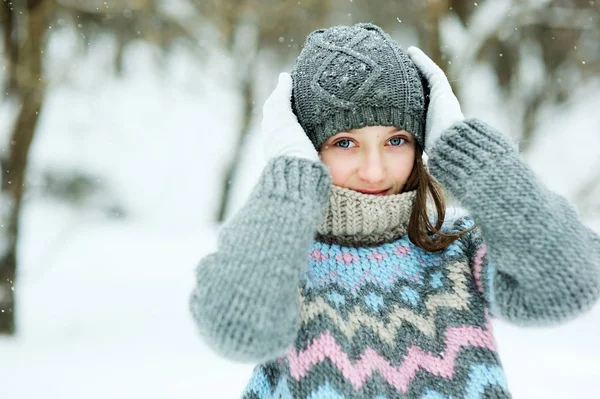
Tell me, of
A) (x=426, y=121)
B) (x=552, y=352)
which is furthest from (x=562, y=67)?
(x=426, y=121)

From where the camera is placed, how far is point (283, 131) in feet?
4.49

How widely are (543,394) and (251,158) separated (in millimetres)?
6467

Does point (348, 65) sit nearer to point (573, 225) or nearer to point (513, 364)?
point (573, 225)

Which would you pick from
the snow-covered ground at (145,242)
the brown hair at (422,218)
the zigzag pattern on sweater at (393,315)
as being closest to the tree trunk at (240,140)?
the snow-covered ground at (145,242)

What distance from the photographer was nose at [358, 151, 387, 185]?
1322 mm

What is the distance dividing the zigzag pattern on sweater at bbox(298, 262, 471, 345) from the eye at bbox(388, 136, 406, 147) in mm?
332

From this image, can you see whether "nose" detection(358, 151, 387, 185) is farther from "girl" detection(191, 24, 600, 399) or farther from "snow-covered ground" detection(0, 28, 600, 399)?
"snow-covered ground" detection(0, 28, 600, 399)

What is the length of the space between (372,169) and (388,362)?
43cm

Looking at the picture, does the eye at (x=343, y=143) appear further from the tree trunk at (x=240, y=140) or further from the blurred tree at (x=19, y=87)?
the tree trunk at (x=240, y=140)

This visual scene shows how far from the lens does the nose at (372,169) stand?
1.32 meters

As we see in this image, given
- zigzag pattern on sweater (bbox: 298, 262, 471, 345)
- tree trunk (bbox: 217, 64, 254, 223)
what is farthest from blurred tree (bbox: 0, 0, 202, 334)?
zigzag pattern on sweater (bbox: 298, 262, 471, 345)

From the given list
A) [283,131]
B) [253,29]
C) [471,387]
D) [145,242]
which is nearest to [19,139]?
[145,242]

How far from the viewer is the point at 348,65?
1.35 m

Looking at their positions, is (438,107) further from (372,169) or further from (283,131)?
(283,131)
